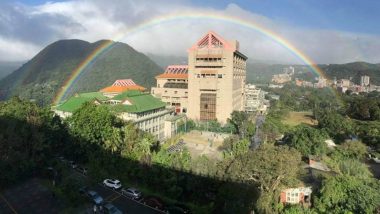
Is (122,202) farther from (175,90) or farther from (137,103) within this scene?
(175,90)

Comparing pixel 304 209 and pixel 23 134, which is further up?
pixel 23 134

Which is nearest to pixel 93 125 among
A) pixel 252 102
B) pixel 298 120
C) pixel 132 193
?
pixel 132 193

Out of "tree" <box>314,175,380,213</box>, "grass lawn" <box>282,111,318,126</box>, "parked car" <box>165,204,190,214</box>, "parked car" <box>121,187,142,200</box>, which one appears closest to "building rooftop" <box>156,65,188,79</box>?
"grass lawn" <box>282,111,318,126</box>

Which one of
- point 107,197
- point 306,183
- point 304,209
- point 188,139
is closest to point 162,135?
point 188,139

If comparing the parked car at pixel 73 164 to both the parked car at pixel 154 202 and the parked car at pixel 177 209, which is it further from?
the parked car at pixel 177 209

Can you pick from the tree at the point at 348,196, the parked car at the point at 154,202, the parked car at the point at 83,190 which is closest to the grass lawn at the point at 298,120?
the tree at the point at 348,196

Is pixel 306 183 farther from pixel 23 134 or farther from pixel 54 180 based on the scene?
pixel 23 134

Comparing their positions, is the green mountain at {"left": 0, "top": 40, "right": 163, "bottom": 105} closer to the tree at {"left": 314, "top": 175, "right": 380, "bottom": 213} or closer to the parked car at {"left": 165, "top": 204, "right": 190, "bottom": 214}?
the parked car at {"left": 165, "top": 204, "right": 190, "bottom": 214}

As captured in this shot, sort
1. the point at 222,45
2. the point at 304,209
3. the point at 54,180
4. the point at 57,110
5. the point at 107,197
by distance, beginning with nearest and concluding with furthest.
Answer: the point at 304,209, the point at 107,197, the point at 54,180, the point at 57,110, the point at 222,45
